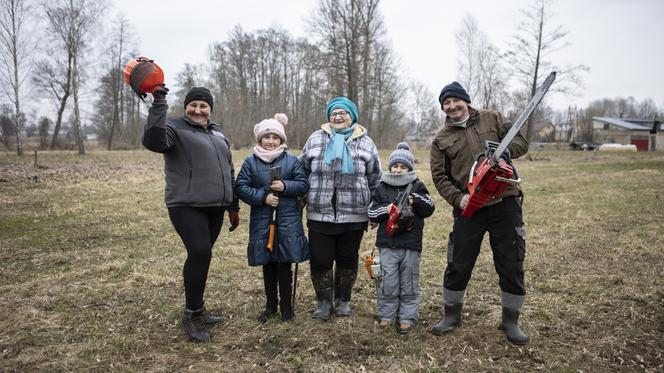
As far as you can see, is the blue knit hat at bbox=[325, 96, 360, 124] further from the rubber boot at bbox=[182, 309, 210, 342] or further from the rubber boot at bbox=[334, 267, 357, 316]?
the rubber boot at bbox=[182, 309, 210, 342]

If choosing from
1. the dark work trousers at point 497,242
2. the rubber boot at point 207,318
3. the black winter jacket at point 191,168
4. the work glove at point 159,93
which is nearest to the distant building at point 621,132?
the dark work trousers at point 497,242

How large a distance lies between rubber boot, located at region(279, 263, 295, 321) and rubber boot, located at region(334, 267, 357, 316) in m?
0.49

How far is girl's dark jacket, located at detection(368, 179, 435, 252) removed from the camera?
3912mm

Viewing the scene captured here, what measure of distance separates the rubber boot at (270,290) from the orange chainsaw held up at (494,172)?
6.19ft

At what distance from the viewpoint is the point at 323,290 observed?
13.9 feet

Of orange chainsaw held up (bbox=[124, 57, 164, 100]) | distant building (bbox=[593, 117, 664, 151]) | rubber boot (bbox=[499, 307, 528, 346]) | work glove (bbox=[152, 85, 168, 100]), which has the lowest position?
rubber boot (bbox=[499, 307, 528, 346])

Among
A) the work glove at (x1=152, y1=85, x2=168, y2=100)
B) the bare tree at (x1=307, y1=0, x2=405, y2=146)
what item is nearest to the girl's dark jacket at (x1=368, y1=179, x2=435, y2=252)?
the work glove at (x1=152, y1=85, x2=168, y2=100)

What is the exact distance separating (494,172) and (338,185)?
4.58 feet

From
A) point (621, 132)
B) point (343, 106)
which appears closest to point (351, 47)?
point (343, 106)

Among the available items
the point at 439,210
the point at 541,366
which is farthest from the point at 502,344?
the point at 439,210

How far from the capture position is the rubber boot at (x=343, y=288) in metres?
4.30

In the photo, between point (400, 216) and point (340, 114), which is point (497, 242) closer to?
point (400, 216)

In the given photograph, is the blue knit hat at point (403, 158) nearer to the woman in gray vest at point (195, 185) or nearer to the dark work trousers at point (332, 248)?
the dark work trousers at point (332, 248)

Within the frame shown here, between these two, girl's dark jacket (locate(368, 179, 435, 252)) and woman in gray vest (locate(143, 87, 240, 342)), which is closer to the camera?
woman in gray vest (locate(143, 87, 240, 342))
